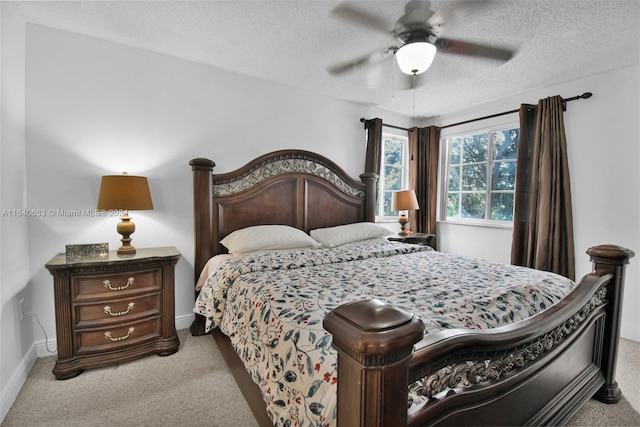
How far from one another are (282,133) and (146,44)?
55.8 inches

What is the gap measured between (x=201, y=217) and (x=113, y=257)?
718 millimetres

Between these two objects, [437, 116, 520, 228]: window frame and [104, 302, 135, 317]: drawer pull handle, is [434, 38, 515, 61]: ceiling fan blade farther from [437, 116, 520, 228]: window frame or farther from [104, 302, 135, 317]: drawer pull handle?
[104, 302, 135, 317]: drawer pull handle

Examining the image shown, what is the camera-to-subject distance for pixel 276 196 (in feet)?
10.3

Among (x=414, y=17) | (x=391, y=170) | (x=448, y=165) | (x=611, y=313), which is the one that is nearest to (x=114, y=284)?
(x=414, y=17)

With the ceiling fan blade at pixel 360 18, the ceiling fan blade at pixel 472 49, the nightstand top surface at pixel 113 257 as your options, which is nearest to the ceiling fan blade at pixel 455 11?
the ceiling fan blade at pixel 472 49

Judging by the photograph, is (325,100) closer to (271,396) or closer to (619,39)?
(619,39)

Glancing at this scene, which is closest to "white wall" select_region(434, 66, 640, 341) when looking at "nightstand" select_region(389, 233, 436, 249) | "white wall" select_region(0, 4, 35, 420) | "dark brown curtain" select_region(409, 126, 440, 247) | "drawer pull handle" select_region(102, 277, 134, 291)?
"dark brown curtain" select_region(409, 126, 440, 247)

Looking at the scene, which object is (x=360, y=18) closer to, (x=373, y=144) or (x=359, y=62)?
(x=359, y=62)

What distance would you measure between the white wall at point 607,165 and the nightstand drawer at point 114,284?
401cm

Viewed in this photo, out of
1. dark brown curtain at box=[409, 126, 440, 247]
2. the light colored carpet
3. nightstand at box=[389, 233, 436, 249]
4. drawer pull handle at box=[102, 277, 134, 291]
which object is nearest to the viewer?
the light colored carpet

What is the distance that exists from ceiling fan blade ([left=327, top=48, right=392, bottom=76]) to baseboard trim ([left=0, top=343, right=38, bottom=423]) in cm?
323

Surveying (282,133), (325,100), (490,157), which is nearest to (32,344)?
(282,133)

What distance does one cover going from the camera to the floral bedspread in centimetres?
108

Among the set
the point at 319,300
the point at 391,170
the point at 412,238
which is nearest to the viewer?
the point at 319,300
